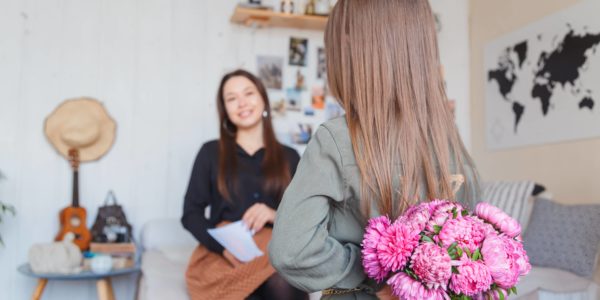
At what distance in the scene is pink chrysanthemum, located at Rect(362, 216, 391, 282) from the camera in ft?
2.71

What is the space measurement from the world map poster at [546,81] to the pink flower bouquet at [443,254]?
186 cm

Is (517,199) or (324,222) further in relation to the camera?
(517,199)

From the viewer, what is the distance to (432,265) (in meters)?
0.76

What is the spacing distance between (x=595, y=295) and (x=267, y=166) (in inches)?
54.0

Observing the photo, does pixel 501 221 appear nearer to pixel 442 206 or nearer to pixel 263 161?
pixel 442 206

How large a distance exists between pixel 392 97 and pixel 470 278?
333 mm

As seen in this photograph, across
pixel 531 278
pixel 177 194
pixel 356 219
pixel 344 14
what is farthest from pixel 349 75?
pixel 177 194

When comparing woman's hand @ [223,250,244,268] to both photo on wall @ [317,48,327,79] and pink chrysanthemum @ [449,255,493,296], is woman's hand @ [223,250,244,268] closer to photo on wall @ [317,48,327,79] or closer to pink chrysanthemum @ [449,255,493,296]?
pink chrysanthemum @ [449,255,493,296]

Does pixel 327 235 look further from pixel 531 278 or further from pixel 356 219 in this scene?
pixel 531 278

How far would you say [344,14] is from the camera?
97 centimetres

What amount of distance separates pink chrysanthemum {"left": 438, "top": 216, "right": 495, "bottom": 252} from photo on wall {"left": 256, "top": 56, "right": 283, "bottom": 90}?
2.34 m

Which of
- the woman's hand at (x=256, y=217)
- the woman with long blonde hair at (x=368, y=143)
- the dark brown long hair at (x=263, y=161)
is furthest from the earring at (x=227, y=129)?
the woman with long blonde hair at (x=368, y=143)

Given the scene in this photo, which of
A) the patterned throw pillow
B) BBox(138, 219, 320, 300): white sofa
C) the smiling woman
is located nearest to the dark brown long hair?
the smiling woman

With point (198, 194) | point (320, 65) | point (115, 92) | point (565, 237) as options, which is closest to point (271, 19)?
point (320, 65)
